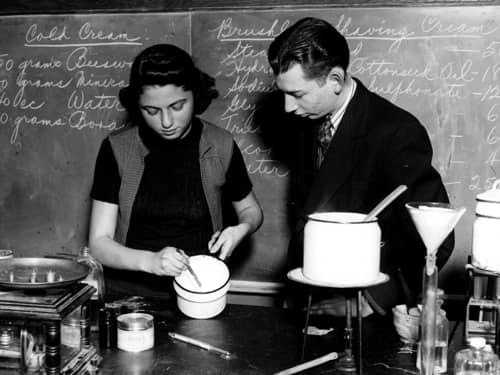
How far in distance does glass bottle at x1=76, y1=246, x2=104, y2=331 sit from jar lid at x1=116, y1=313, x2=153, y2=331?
0.08 metres

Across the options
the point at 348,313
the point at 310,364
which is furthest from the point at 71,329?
the point at 348,313

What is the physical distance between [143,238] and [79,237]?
1.13m

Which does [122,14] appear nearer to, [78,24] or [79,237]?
[78,24]

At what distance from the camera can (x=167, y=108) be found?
2639mm

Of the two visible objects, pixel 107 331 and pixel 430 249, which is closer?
pixel 430 249

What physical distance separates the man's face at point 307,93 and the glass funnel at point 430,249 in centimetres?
72

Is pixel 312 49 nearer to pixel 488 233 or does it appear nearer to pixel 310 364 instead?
pixel 488 233

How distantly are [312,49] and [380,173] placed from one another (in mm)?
508

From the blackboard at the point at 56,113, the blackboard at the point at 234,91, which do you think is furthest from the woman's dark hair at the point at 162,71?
the blackboard at the point at 56,113

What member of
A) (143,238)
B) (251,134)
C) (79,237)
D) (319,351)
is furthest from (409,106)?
(79,237)

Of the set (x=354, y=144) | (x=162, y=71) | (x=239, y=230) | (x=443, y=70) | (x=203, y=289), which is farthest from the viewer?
(x=443, y=70)

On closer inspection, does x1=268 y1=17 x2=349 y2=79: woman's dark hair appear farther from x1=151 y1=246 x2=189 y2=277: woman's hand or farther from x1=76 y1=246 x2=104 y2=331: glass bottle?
x1=76 y1=246 x2=104 y2=331: glass bottle

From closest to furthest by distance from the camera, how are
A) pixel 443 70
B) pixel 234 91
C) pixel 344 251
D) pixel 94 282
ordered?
pixel 344 251 < pixel 94 282 < pixel 443 70 < pixel 234 91

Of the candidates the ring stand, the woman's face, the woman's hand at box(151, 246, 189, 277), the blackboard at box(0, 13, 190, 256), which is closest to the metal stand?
the ring stand
